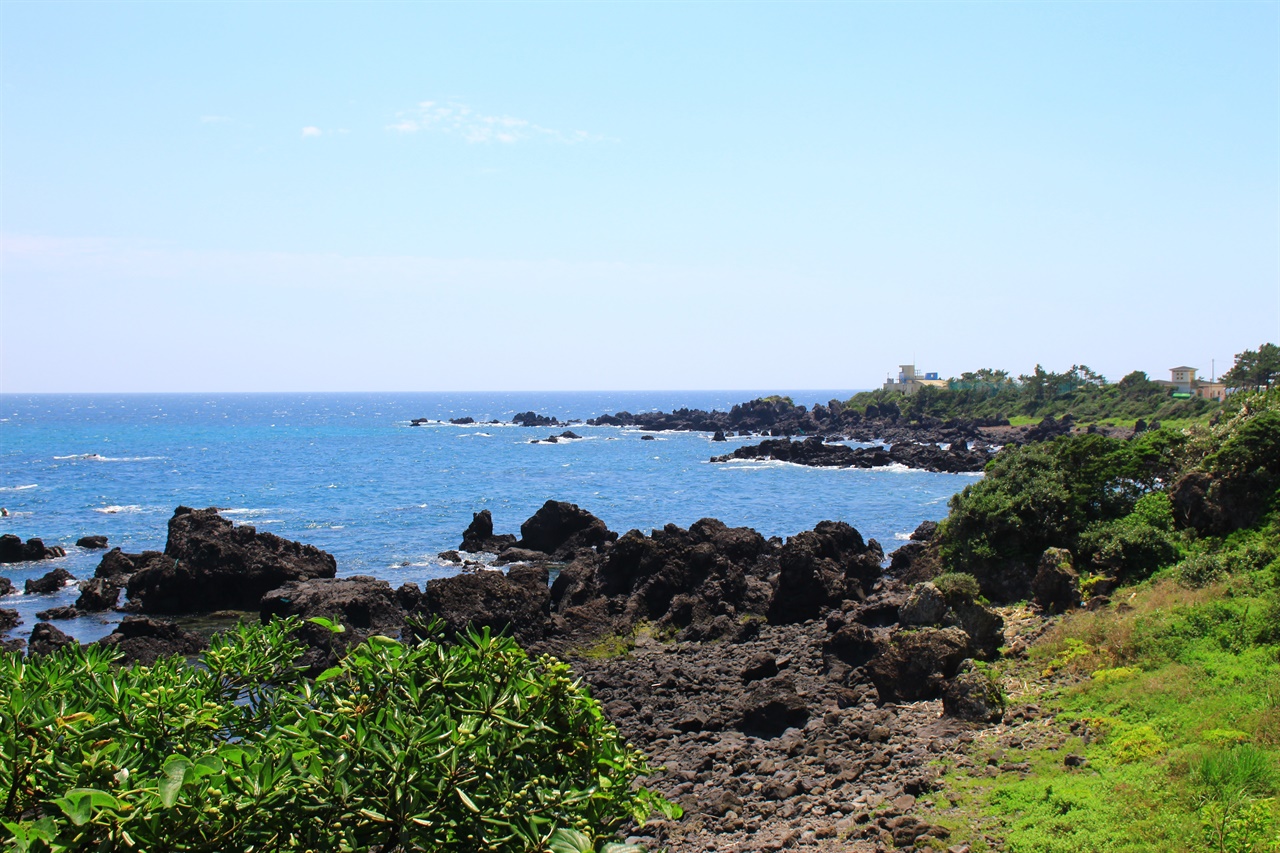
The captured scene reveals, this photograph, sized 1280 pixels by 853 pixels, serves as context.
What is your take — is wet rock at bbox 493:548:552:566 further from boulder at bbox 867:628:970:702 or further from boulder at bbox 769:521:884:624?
boulder at bbox 867:628:970:702

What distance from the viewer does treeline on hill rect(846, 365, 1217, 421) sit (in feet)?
382

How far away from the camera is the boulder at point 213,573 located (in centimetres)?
3731

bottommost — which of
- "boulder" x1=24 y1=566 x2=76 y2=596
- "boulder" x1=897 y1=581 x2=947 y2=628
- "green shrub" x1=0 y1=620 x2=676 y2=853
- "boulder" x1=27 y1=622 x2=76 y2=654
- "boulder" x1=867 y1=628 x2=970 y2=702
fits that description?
"boulder" x1=24 y1=566 x2=76 y2=596

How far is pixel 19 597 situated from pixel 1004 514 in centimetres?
4256

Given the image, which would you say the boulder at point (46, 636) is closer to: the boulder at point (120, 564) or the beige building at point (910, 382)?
the boulder at point (120, 564)

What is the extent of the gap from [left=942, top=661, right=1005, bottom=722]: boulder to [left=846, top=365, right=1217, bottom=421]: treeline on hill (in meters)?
102

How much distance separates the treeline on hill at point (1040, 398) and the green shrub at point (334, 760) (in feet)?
382

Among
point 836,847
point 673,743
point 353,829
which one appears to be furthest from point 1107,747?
point 353,829

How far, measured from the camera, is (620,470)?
90062 mm

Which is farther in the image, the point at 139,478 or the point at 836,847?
the point at 139,478

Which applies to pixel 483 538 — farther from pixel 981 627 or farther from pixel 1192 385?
pixel 1192 385

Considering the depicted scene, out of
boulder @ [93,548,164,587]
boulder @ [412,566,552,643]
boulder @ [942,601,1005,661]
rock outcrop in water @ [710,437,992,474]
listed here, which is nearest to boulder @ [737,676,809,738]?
boulder @ [942,601,1005,661]

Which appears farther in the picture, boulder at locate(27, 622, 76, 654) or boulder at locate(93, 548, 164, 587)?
boulder at locate(93, 548, 164, 587)

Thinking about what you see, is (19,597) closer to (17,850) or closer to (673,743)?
(673,743)
